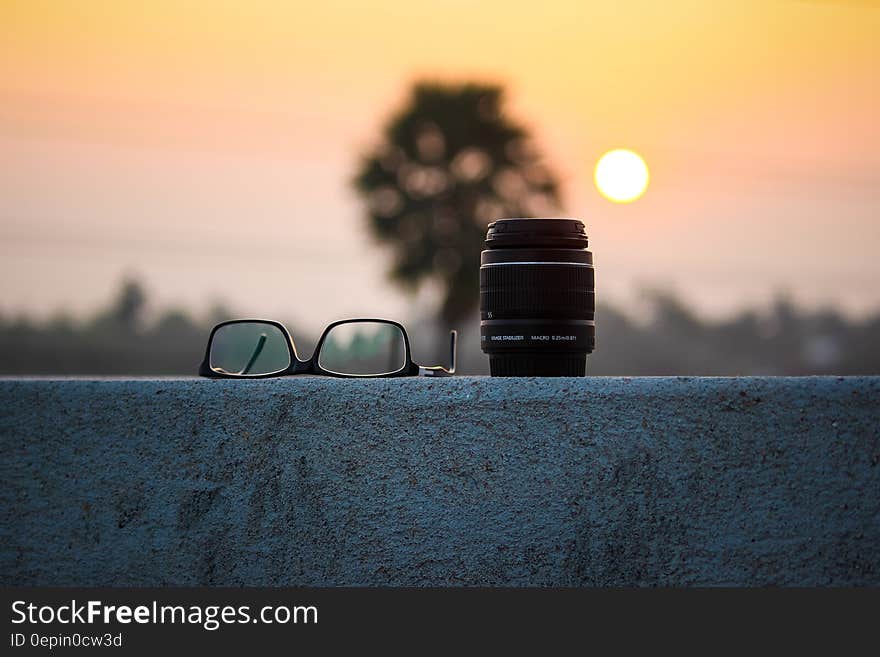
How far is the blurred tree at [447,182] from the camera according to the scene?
32.2 metres

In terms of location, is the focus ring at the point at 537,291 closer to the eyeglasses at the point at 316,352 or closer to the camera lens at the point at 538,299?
the camera lens at the point at 538,299

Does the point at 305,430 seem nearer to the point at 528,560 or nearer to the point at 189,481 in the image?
the point at 189,481

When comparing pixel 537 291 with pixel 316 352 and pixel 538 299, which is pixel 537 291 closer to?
pixel 538 299

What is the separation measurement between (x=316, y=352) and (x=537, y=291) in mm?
624

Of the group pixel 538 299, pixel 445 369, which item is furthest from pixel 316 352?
pixel 538 299

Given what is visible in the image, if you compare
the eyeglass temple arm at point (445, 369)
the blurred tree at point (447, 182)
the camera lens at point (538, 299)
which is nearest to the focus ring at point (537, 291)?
the camera lens at point (538, 299)

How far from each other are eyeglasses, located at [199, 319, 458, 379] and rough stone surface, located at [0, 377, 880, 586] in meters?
0.19

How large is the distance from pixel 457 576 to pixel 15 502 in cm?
116

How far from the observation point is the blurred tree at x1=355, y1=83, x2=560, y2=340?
32219mm

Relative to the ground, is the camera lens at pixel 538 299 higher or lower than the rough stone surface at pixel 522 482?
higher

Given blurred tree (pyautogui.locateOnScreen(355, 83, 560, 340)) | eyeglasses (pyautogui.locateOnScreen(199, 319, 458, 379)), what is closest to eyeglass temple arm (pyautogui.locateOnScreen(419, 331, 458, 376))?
eyeglasses (pyautogui.locateOnScreen(199, 319, 458, 379))

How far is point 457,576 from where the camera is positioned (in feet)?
8.96

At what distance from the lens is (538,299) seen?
9.19 feet

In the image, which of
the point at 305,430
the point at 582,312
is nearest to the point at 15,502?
the point at 305,430
